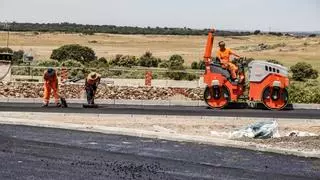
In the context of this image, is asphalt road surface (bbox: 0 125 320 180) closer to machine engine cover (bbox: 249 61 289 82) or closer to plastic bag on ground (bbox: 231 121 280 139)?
plastic bag on ground (bbox: 231 121 280 139)

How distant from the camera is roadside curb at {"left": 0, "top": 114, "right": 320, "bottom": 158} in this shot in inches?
557

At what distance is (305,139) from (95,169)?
569cm

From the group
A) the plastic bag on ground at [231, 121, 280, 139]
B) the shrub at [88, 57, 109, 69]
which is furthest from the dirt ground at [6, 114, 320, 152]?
the shrub at [88, 57, 109, 69]

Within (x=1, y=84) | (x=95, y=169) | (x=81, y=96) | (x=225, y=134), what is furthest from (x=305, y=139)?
(x=1, y=84)

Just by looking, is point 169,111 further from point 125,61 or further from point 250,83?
point 125,61

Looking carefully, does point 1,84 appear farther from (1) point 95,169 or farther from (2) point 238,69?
(1) point 95,169

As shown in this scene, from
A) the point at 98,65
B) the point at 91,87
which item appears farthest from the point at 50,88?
the point at 98,65

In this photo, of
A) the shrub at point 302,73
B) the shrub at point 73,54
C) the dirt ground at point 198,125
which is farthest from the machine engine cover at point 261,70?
the shrub at point 73,54

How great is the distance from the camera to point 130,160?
12898 millimetres

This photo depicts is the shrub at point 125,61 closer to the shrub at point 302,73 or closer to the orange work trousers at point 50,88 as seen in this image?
the shrub at point 302,73

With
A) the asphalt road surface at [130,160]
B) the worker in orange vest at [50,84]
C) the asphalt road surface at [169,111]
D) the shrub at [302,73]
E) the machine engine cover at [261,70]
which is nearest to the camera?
the asphalt road surface at [130,160]

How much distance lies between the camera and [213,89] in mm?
22719

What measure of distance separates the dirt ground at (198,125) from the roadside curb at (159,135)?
15.4 inches

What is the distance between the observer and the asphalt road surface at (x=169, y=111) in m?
21.2
